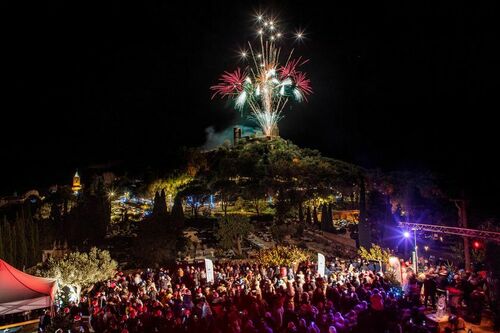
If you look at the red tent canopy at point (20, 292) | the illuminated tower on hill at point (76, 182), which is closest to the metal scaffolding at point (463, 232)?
the red tent canopy at point (20, 292)

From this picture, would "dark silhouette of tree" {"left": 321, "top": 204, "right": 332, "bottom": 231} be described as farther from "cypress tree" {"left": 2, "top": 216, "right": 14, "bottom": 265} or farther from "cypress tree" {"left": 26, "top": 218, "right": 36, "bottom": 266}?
"cypress tree" {"left": 2, "top": 216, "right": 14, "bottom": 265}

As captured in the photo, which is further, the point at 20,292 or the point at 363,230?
the point at 363,230

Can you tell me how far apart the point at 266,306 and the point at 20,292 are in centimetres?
657

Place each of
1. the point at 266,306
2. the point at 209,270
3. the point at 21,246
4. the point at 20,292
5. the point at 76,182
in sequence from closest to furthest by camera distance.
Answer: the point at 20,292 → the point at 266,306 → the point at 209,270 → the point at 21,246 → the point at 76,182

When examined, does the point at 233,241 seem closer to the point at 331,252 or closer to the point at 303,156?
the point at 331,252

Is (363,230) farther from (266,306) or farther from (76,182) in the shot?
(76,182)

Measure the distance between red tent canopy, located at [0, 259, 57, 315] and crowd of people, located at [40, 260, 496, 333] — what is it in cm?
67

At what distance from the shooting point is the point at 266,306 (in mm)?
10289

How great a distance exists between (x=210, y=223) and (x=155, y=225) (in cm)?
1036

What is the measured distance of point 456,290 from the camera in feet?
35.1

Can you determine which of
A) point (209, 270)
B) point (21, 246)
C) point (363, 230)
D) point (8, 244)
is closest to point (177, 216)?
point (209, 270)

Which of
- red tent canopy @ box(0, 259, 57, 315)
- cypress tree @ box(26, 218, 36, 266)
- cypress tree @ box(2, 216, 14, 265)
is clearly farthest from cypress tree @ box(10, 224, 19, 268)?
red tent canopy @ box(0, 259, 57, 315)

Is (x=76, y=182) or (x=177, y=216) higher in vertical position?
(x=76, y=182)

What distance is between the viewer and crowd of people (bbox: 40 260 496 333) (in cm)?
852
